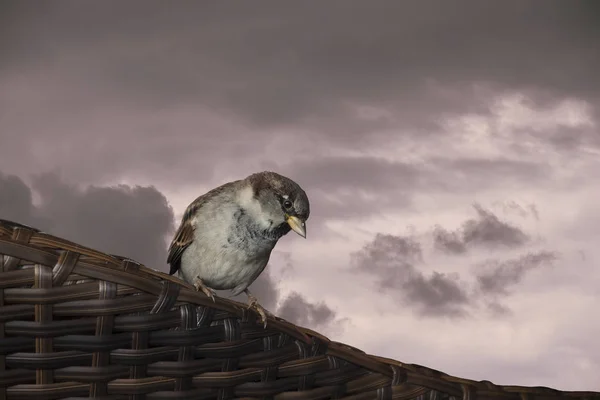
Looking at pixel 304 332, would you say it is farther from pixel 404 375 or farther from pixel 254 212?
pixel 254 212

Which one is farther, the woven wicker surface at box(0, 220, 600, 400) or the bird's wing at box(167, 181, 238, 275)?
the bird's wing at box(167, 181, 238, 275)

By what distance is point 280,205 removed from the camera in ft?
9.46

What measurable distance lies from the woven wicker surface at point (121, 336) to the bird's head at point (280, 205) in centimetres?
147

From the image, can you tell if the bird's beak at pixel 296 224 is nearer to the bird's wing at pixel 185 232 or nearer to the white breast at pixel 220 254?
the white breast at pixel 220 254

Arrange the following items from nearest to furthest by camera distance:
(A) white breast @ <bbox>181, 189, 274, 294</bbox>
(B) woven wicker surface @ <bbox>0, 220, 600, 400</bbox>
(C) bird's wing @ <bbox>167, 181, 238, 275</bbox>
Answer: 1. (B) woven wicker surface @ <bbox>0, 220, 600, 400</bbox>
2. (A) white breast @ <bbox>181, 189, 274, 294</bbox>
3. (C) bird's wing @ <bbox>167, 181, 238, 275</bbox>

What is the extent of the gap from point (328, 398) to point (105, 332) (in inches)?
19.1

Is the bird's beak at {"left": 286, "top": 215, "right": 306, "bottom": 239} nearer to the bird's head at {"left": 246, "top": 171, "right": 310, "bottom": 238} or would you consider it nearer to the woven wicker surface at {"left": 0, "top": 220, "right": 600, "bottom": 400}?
the bird's head at {"left": 246, "top": 171, "right": 310, "bottom": 238}

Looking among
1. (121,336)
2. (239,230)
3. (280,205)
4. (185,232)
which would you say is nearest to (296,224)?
(280,205)

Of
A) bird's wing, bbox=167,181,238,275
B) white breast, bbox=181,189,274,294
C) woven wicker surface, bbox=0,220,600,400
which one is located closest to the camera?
woven wicker surface, bbox=0,220,600,400

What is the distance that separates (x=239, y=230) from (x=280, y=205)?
20 cm

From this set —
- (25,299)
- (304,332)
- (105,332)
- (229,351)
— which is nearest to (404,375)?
(304,332)

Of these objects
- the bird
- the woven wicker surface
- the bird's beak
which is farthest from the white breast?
the woven wicker surface

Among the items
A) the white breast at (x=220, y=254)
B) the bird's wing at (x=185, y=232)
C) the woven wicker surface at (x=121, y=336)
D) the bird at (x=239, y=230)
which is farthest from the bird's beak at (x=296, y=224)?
the woven wicker surface at (x=121, y=336)

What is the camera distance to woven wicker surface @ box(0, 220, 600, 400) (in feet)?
3.82
